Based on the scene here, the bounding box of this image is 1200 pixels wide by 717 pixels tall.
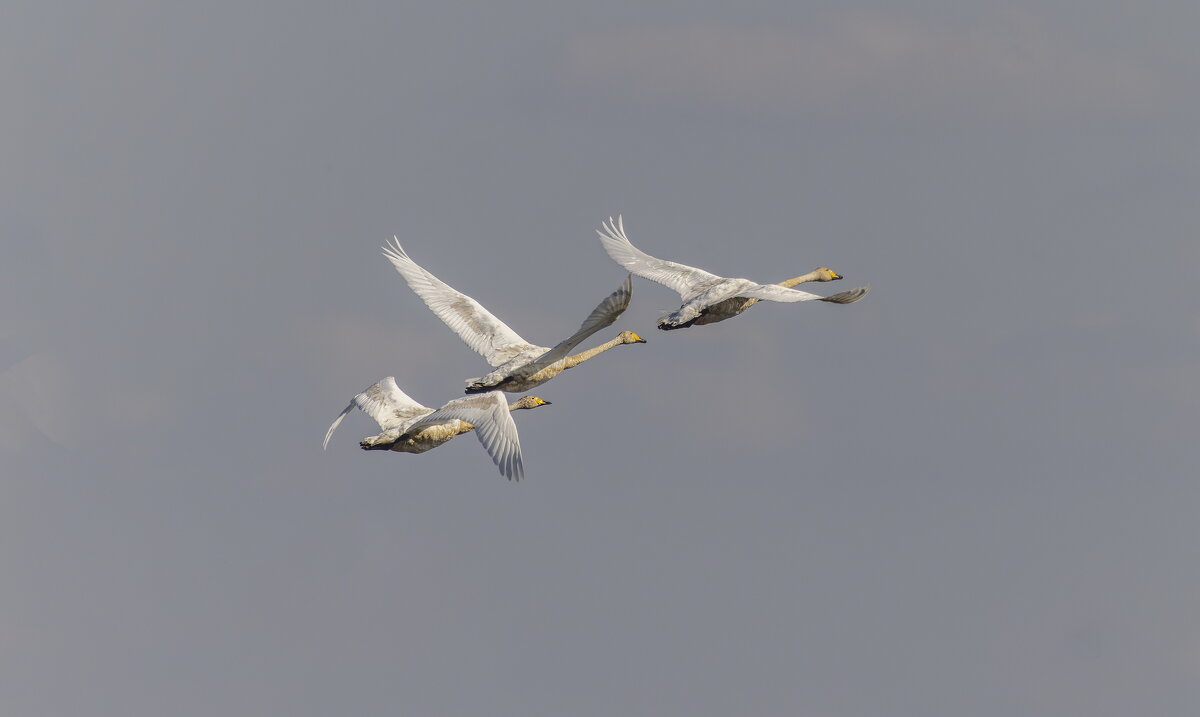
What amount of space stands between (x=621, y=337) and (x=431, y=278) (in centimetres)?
1056

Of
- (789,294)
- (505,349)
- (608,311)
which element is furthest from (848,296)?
(505,349)

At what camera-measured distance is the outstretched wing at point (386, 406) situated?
66750 millimetres

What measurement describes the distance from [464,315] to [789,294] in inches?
510

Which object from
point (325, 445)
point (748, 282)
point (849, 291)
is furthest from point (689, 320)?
point (325, 445)

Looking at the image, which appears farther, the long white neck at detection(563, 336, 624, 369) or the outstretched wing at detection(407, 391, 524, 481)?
the long white neck at detection(563, 336, 624, 369)

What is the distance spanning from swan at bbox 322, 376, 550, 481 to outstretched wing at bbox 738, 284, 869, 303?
28.5ft

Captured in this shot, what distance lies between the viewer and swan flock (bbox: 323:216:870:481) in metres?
59.1

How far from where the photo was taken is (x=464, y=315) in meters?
72.2

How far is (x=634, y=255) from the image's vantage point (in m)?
77.4

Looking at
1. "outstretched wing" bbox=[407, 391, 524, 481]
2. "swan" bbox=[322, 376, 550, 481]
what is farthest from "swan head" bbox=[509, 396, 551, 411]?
"outstretched wing" bbox=[407, 391, 524, 481]

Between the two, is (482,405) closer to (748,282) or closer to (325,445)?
(325,445)

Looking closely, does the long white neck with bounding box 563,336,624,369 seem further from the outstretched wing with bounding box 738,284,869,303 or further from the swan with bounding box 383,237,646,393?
the outstretched wing with bounding box 738,284,869,303

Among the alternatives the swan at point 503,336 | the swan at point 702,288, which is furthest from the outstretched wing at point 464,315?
the swan at point 702,288

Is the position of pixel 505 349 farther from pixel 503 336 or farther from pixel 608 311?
pixel 608 311
